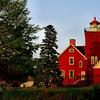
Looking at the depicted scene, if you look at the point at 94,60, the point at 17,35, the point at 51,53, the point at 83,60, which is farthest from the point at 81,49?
the point at 17,35

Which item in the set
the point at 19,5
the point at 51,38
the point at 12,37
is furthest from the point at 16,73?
the point at 51,38

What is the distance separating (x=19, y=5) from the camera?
175 feet

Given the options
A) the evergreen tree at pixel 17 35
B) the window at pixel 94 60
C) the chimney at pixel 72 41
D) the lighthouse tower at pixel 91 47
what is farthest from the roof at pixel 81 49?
the evergreen tree at pixel 17 35

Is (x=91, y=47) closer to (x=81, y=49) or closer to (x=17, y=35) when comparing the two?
(x=81, y=49)

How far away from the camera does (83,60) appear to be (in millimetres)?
94812

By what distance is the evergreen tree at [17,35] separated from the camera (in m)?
50.3

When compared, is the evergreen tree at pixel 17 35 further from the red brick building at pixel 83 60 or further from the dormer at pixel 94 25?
the dormer at pixel 94 25

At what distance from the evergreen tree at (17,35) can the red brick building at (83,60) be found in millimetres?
35242

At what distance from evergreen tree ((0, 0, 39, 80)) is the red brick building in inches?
1387

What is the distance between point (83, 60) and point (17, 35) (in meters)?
44.5

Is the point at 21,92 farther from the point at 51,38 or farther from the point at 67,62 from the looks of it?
the point at 67,62

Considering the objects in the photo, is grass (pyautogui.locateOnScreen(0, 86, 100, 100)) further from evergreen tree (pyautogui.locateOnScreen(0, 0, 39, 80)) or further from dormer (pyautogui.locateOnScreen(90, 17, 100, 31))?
dormer (pyautogui.locateOnScreen(90, 17, 100, 31))

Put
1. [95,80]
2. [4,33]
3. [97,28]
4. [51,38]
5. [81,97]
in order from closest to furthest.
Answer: [81,97] → [4,33] → [51,38] → [95,80] → [97,28]

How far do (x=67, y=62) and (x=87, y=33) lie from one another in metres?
8.47
